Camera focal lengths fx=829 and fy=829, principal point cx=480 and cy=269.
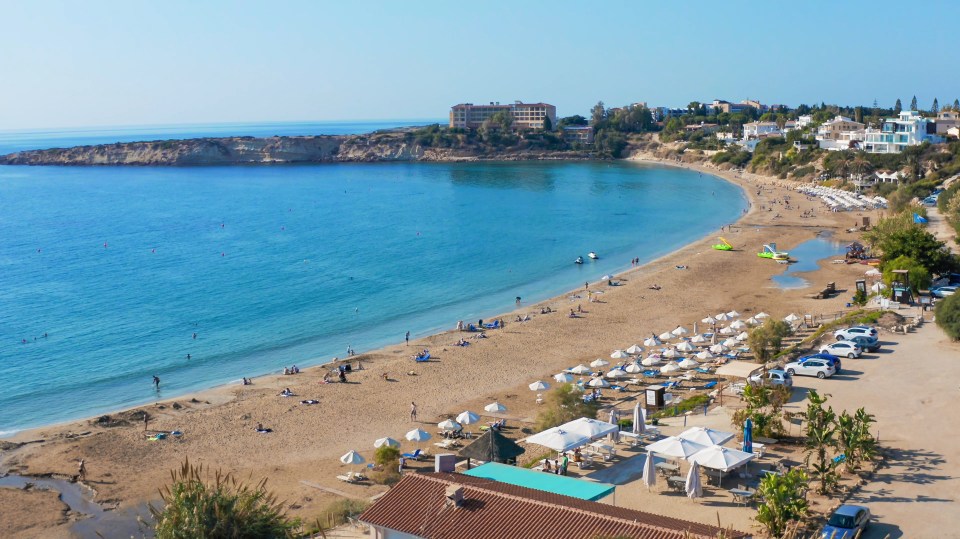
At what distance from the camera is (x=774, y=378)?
81.4ft

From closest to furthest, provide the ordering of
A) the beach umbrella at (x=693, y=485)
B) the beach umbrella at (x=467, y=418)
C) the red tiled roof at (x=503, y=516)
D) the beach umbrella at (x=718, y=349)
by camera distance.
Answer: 1. the red tiled roof at (x=503, y=516)
2. the beach umbrella at (x=693, y=485)
3. the beach umbrella at (x=467, y=418)
4. the beach umbrella at (x=718, y=349)

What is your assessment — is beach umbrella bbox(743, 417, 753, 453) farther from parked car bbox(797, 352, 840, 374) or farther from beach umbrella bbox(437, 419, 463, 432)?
beach umbrella bbox(437, 419, 463, 432)

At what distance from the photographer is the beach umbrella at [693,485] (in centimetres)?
1723

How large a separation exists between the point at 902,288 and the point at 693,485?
23.4 meters

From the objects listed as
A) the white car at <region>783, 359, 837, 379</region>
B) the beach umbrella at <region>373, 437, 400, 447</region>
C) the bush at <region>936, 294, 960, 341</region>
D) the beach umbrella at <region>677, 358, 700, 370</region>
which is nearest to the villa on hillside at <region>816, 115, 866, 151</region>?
the bush at <region>936, 294, 960, 341</region>

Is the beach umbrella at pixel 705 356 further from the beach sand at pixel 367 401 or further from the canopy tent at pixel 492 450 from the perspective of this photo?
the canopy tent at pixel 492 450

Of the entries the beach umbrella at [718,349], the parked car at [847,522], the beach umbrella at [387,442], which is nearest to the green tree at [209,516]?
the parked car at [847,522]

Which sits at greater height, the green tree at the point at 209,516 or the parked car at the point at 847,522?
the green tree at the point at 209,516

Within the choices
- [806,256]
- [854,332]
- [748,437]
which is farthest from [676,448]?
[806,256]

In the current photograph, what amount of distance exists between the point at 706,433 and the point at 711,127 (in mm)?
157378

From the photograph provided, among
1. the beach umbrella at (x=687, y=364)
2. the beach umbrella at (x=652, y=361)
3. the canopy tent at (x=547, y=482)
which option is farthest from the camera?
the beach umbrella at (x=652, y=361)

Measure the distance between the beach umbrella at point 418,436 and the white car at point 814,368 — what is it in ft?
36.9

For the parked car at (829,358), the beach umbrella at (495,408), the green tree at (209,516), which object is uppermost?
the green tree at (209,516)

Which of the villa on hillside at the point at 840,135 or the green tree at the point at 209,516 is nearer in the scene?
the green tree at the point at 209,516
